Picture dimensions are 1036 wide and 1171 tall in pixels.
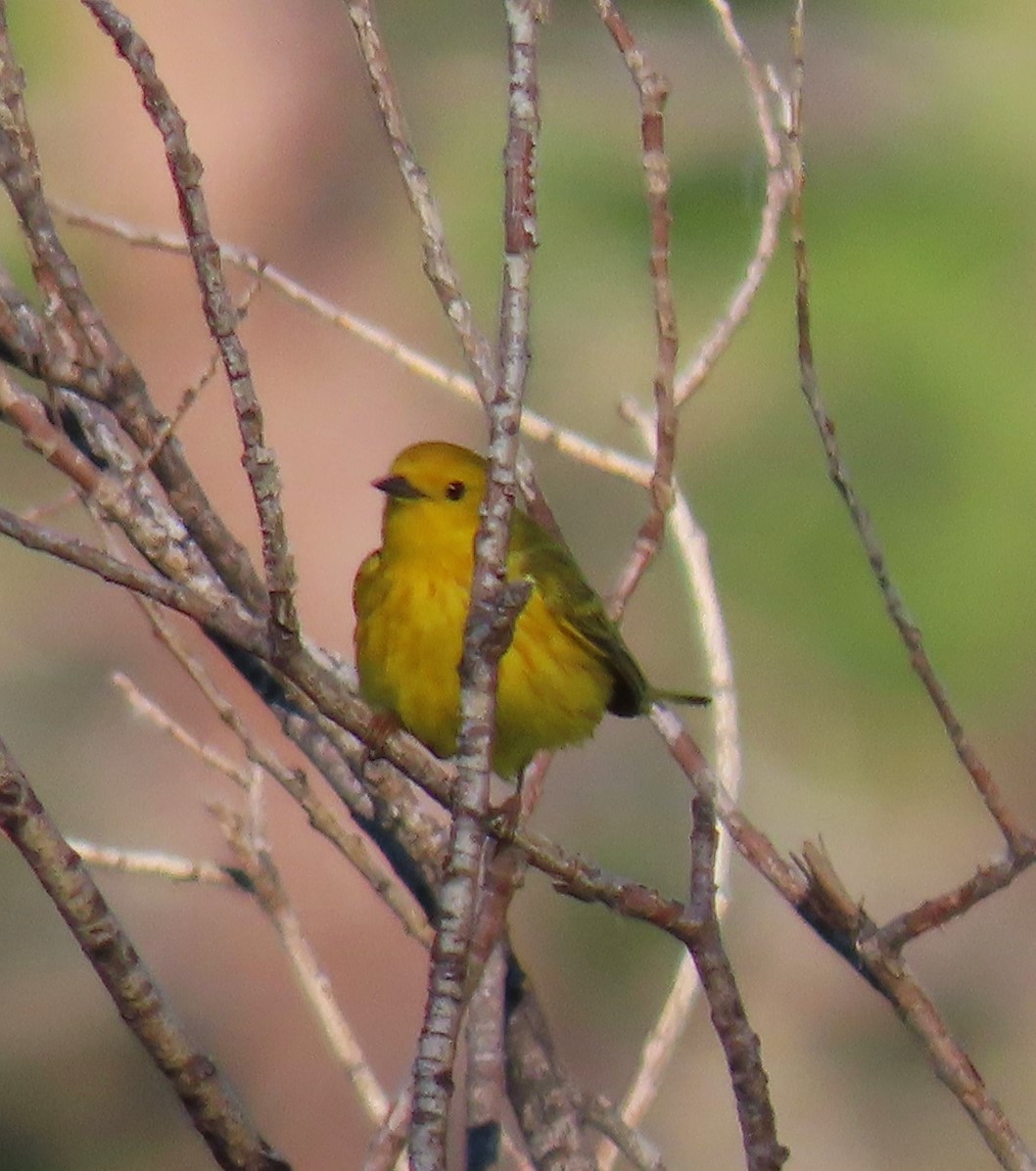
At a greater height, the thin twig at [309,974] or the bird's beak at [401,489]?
the bird's beak at [401,489]

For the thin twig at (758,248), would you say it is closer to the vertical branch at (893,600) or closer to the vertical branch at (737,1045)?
the vertical branch at (893,600)

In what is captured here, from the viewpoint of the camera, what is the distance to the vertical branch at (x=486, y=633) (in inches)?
74.4

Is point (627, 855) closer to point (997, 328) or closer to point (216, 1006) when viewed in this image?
point (216, 1006)

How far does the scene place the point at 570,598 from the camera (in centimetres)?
398

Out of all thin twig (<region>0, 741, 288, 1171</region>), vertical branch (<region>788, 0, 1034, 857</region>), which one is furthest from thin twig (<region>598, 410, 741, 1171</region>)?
thin twig (<region>0, 741, 288, 1171</region>)

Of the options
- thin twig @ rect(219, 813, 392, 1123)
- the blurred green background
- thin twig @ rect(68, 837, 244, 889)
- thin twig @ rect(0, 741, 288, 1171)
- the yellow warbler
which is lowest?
thin twig @ rect(0, 741, 288, 1171)

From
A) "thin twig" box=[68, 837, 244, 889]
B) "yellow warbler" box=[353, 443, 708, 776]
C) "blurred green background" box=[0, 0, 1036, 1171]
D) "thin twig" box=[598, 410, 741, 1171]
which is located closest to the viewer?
"thin twig" box=[598, 410, 741, 1171]

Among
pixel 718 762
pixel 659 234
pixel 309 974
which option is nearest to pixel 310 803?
pixel 309 974

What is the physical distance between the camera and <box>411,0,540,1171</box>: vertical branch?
1.89 metres

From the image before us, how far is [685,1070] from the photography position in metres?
7.42

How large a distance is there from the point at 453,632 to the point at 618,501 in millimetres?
4948

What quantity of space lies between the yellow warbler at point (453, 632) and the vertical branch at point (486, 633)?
1.57m

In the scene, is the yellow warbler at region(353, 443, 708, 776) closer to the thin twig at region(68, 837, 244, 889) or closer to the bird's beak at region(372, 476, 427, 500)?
the bird's beak at region(372, 476, 427, 500)

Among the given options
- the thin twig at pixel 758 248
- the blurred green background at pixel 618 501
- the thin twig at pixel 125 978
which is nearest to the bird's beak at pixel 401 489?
the thin twig at pixel 758 248
